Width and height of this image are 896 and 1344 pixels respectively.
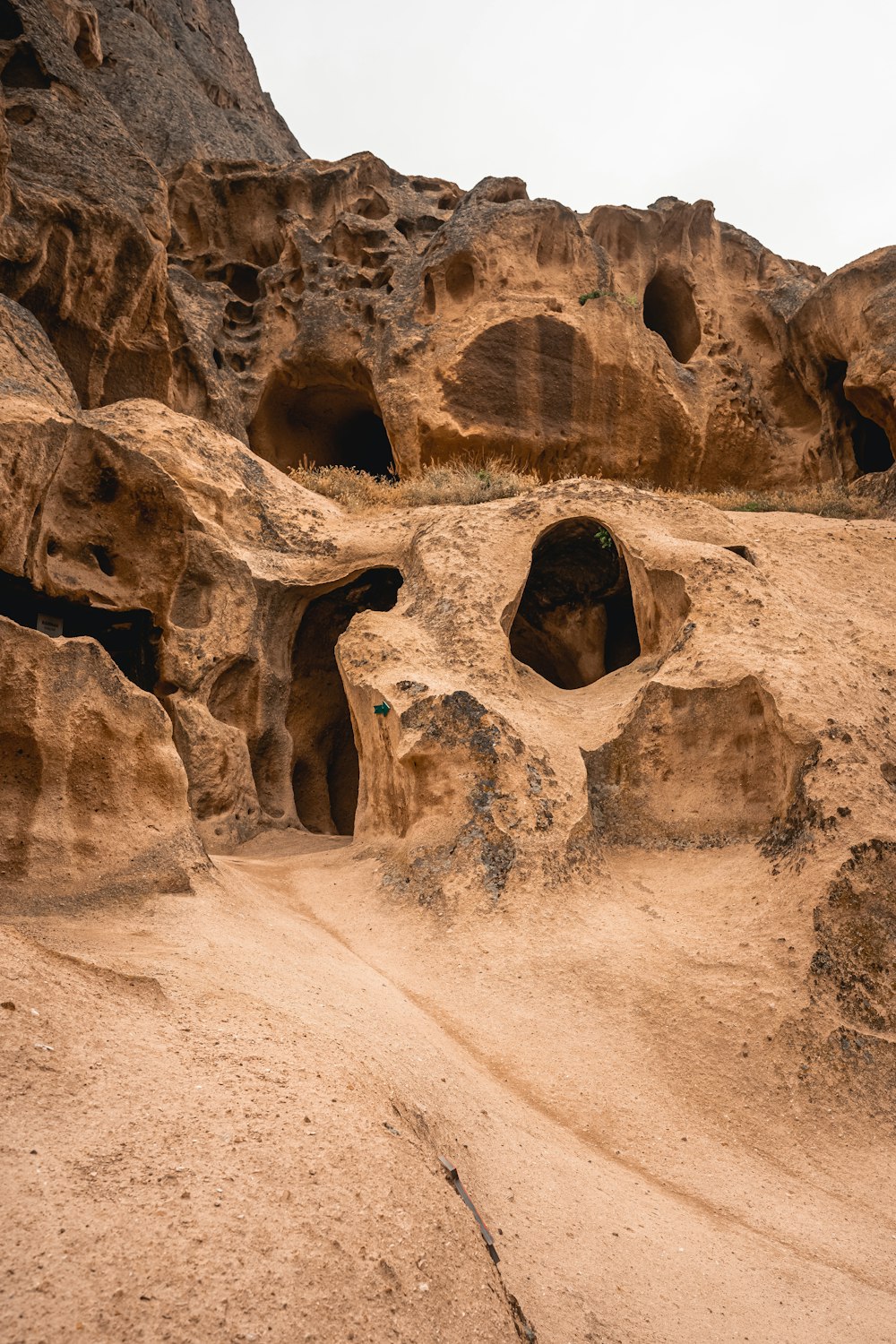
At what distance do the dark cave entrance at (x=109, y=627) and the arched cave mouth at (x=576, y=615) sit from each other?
328cm

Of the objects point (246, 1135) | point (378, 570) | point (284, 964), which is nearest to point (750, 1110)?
point (284, 964)

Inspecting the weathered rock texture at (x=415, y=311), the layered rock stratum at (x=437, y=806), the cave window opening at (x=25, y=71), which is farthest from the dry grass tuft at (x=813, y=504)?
the cave window opening at (x=25, y=71)

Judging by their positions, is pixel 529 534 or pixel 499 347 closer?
pixel 529 534

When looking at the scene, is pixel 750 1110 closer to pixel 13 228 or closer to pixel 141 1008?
pixel 141 1008

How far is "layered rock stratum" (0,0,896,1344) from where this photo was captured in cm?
241

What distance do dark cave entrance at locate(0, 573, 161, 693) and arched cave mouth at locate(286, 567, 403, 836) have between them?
1.56 m

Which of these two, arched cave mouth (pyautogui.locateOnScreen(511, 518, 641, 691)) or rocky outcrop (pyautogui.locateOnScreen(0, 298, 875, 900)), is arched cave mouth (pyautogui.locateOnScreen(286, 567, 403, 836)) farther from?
arched cave mouth (pyautogui.locateOnScreen(511, 518, 641, 691))

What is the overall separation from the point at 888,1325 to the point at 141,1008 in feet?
8.46

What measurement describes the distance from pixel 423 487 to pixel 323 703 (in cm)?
262

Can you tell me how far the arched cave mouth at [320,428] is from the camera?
1369 cm

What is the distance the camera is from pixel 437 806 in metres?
5.97

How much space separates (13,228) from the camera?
8.02 meters

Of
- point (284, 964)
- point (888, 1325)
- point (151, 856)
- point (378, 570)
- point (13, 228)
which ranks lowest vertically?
point (888, 1325)

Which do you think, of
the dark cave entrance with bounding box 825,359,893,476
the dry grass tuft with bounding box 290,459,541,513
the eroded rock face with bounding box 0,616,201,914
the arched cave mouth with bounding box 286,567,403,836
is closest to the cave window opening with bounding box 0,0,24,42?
the dry grass tuft with bounding box 290,459,541,513
